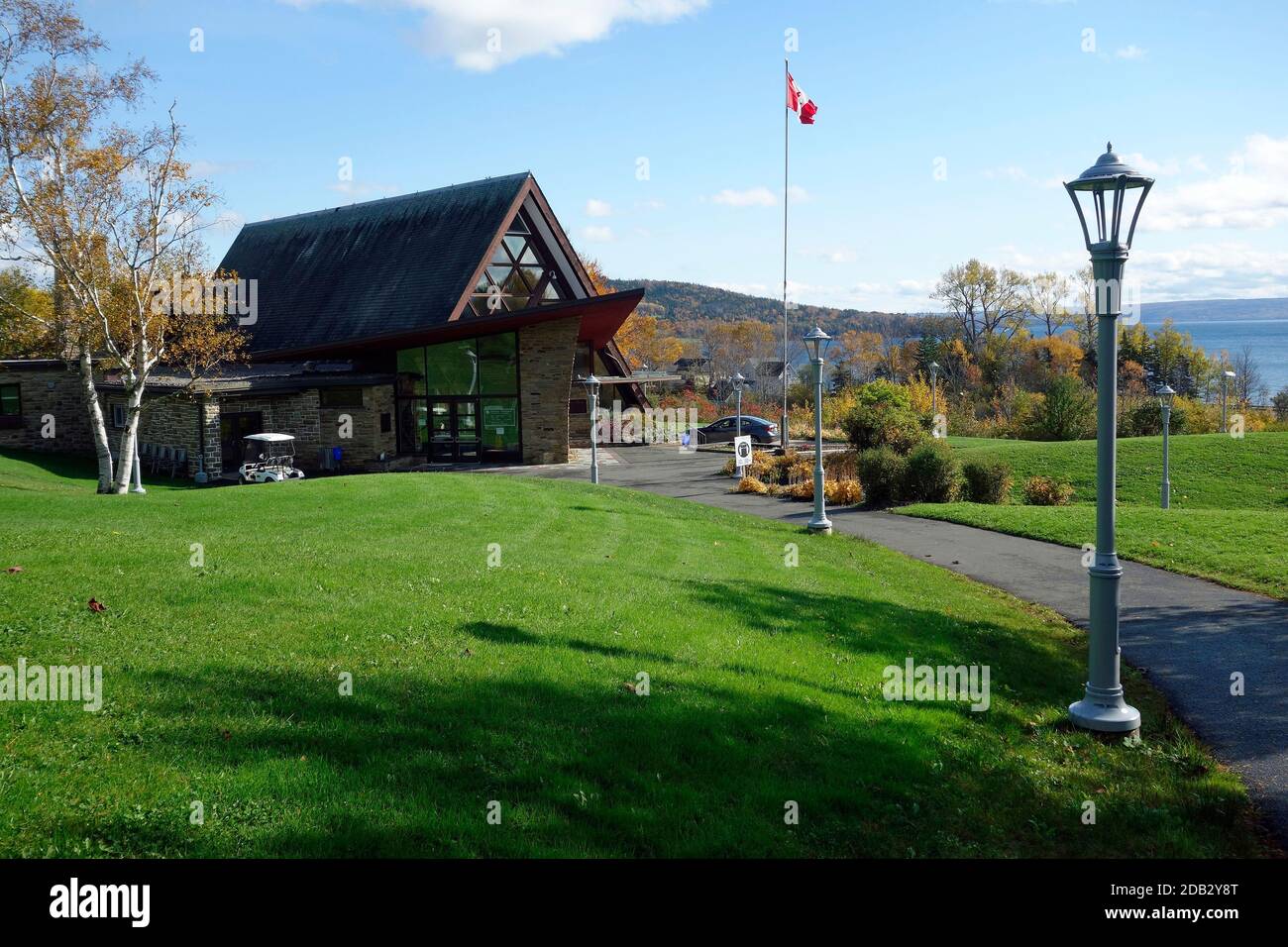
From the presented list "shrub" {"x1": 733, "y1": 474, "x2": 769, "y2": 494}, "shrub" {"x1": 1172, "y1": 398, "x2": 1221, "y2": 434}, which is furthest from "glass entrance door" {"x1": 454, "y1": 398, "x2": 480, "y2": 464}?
"shrub" {"x1": 1172, "y1": 398, "x2": 1221, "y2": 434}

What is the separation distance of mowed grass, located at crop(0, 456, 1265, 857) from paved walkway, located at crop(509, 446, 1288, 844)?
1.43 ft

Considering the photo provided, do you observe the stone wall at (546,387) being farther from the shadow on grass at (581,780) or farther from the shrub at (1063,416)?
the shadow on grass at (581,780)

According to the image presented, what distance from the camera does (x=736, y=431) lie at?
4428cm

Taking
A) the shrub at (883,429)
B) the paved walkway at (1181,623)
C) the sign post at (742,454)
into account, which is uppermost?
the shrub at (883,429)

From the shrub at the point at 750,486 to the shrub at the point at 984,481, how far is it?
5.60 metres

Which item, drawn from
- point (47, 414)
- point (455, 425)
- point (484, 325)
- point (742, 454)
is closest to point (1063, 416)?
point (742, 454)

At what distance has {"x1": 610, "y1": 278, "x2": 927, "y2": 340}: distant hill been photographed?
452ft

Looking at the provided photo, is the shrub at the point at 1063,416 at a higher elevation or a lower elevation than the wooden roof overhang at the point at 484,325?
lower

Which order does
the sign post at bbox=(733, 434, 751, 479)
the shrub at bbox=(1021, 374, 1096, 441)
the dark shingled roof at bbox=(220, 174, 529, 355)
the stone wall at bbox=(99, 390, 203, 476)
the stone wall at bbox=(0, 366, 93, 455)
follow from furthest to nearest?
the shrub at bbox=(1021, 374, 1096, 441), the dark shingled roof at bbox=(220, 174, 529, 355), the stone wall at bbox=(0, 366, 93, 455), the stone wall at bbox=(99, 390, 203, 476), the sign post at bbox=(733, 434, 751, 479)

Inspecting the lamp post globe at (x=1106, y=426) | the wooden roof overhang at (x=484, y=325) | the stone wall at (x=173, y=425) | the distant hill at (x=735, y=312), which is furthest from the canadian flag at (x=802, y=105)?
the distant hill at (x=735, y=312)

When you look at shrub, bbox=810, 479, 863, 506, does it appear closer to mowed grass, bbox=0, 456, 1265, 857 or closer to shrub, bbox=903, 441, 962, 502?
shrub, bbox=903, 441, 962, 502

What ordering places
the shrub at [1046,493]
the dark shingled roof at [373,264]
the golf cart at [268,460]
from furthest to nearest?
1. the dark shingled roof at [373,264]
2. the golf cart at [268,460]
3. the shrub at [1046,493]

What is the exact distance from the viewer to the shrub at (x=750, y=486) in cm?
2809

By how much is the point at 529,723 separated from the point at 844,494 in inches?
809
